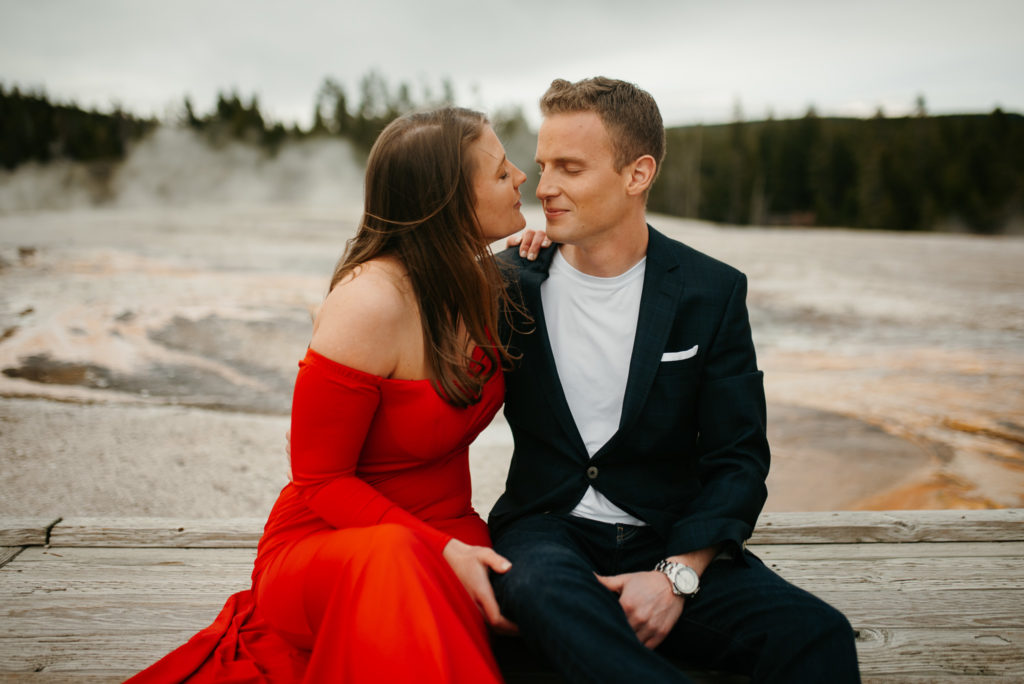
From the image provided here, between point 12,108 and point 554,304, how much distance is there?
26.4 m

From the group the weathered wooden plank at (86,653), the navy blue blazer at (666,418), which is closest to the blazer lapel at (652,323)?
the navy blue blazer at (666,418)

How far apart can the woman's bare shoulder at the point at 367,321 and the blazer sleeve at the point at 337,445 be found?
0.12ft

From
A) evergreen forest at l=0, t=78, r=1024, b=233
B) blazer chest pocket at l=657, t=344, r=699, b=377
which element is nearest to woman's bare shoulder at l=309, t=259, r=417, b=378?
blazer chest pocket at l=657, t=344, r=699, b=377

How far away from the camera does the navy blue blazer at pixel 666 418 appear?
2.02 m

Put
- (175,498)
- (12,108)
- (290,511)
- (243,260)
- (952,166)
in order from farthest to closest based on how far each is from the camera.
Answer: (952,166) < (12,108) < (243,260) < (175,498) < (290,511)

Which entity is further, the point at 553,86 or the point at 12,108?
the point at 12,108

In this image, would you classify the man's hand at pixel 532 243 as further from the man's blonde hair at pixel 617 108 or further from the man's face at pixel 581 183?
the man's blonde hair at pixel 617 108

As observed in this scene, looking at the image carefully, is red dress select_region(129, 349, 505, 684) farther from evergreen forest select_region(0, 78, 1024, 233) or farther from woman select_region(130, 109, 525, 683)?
evergreen forest select_region(0, 78, 1024, 233)

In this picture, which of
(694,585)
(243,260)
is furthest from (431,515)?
(243,260)

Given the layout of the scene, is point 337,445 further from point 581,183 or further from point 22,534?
point 22,534

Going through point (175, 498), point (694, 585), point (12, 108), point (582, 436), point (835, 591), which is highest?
point (12, 108)

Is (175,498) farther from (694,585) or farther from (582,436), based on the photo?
(694,585)

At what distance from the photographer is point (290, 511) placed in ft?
6.39

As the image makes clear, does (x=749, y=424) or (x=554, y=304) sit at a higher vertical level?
(x=554, y=304)
